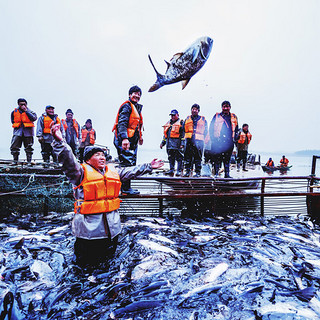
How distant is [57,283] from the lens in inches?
112

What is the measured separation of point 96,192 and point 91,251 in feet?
3.02

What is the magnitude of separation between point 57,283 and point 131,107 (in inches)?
146

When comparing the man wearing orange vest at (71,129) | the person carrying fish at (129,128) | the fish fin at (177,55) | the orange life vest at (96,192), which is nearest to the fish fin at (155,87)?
the fish fin at (177,55)

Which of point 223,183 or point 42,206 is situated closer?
point 42,206

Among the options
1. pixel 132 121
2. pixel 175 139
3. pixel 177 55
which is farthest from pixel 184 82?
pixel 175 139

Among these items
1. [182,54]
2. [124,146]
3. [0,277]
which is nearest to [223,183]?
[124,146]

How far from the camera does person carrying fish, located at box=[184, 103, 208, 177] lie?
7.57 metres

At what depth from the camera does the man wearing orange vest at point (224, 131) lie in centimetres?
718

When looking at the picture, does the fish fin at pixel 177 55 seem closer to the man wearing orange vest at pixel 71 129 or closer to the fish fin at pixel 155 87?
the fish fin at pixel 155 87

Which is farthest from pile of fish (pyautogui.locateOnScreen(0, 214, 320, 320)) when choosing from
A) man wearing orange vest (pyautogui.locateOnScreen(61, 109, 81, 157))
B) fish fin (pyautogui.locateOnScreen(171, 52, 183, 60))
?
man wearing orange vest (pyautogui.locateOnScreen(61, 109, 81, 157))

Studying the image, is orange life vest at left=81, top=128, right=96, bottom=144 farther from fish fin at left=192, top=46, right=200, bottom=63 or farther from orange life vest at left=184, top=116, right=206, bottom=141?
fish fin at left=192, top=46, right=200, bottom=63

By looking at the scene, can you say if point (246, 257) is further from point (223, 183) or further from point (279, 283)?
point (223, 183)

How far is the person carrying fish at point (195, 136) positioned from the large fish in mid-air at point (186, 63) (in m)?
3.25

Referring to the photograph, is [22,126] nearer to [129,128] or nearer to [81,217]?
[129,128]
